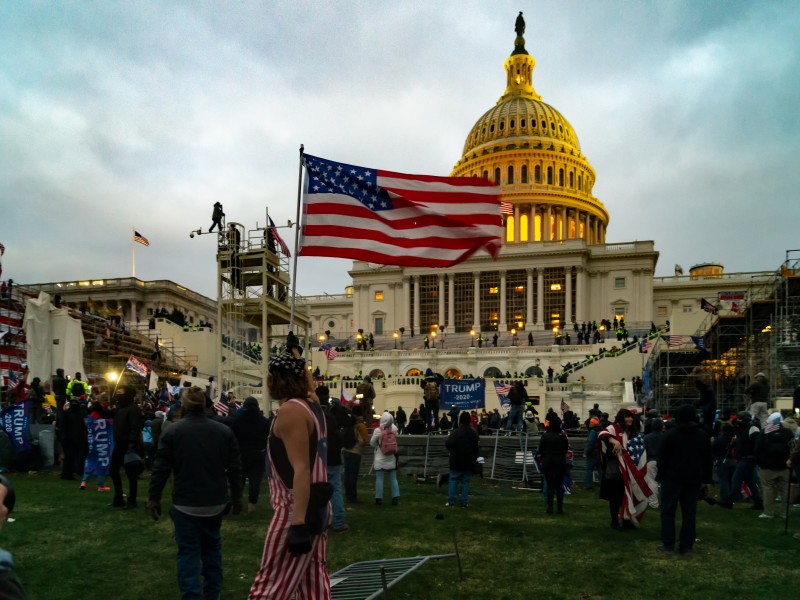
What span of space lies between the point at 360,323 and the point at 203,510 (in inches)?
3238

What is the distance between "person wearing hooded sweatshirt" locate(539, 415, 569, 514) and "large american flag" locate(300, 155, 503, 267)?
10.9ft

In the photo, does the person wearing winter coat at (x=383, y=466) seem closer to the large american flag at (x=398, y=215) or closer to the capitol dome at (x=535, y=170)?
the large american flag at (x=398, y=215)

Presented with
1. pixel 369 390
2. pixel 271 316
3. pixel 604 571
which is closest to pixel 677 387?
pixel 271 316

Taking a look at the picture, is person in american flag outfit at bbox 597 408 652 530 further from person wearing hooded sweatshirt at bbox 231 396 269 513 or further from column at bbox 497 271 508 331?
column at bbox 497 271 508 331

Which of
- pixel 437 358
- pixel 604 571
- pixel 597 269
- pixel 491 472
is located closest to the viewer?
pixel 604 571

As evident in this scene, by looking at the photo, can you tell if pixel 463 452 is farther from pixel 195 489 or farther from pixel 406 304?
pixel 406 304

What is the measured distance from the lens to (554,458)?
12.4 meters

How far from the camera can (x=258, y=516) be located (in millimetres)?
11570

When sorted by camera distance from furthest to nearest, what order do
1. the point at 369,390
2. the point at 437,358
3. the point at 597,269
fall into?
1. the point at 597,269
2. the point at 437,358
3. the point at 369,390

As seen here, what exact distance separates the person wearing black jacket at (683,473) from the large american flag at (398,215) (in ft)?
13.6

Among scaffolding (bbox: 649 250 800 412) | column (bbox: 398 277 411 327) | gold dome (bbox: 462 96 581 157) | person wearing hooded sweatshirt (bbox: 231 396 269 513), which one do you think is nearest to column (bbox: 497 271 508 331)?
column (bbox: 398 277 411 327)

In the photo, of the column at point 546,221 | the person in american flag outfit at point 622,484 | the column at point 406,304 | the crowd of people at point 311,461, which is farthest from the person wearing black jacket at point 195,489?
the column at point 546,221

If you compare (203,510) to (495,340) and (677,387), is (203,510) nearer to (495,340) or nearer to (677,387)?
(677,387)

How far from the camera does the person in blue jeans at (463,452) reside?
41.7 feet
